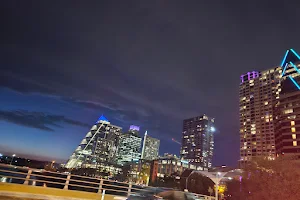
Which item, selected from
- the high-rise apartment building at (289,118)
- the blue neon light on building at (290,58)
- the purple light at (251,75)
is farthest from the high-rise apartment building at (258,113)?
the high-rise apartment building at (289,118)

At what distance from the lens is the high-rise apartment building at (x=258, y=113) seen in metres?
134

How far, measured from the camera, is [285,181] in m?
17.9

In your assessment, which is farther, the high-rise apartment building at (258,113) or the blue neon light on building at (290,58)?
the high-rise apartment building at (258,113)

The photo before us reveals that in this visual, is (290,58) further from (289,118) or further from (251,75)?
(251,75)

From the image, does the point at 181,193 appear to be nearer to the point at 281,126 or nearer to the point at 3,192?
the point at 3,192

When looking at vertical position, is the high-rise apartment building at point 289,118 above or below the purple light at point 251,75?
below

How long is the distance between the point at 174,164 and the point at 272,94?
81.0 metres

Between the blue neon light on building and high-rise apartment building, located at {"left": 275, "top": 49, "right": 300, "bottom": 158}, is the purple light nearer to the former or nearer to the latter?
the blue neon light on building

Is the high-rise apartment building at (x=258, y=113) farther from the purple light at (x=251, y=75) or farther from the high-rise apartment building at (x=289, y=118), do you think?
the high-rise apartment building at (x=289, y=118)

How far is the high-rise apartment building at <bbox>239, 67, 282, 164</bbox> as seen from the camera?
134m

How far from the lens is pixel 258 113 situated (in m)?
146

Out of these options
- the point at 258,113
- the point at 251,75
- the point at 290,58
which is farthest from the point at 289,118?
the point at 251,75

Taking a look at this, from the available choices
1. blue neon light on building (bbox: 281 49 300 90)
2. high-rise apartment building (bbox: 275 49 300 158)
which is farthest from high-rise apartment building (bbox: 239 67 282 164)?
high-rise apartment building (bbox: 275 49 300 158)

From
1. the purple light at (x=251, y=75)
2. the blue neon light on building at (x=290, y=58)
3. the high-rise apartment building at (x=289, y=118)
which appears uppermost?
the purple light at (x=251, y=75)
